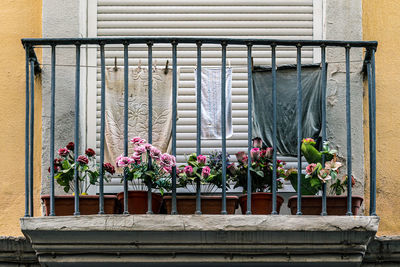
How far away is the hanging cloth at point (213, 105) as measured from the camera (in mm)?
8547

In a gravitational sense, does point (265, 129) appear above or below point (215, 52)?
below

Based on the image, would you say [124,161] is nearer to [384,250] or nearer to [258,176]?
[258,176]

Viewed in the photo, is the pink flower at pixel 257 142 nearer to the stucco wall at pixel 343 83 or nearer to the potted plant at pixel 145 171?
the stucco wall at pixel 343 83

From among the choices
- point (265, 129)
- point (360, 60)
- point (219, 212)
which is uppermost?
point (360, 60)

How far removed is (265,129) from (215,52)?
100 centimetres

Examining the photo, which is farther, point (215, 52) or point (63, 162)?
point (215, 52)

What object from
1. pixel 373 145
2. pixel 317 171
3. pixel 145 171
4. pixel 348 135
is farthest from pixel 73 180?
pixel 373 145

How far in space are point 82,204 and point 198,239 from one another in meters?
0.95

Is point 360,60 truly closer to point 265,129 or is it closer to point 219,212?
point 265,129

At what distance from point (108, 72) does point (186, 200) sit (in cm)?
129

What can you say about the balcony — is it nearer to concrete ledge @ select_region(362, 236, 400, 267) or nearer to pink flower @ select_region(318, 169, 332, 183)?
pink flower @ select_region(318, 169, 332, 183)

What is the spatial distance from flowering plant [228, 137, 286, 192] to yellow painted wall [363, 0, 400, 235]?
90cm

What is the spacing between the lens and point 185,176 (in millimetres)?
8250

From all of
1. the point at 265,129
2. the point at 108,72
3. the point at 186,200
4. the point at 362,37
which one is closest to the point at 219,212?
the point at 186,200
